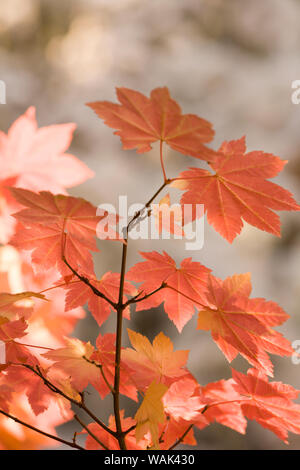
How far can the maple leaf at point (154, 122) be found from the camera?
1.45 ft

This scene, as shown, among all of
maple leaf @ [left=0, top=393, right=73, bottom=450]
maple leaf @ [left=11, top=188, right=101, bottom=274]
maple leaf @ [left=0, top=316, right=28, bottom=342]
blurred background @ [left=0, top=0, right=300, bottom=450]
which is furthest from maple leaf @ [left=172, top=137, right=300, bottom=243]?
blurred background @ [left=0, top=0, right=300, bottom=450]

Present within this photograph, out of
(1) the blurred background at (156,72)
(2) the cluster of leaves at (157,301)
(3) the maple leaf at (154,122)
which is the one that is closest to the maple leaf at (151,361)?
(2) the cluster of leaves at (157,301)

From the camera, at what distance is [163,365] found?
535 mm

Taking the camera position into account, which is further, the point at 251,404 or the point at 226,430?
the point at 226,430

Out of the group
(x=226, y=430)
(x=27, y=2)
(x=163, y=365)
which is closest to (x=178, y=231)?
(x=163, y=365)

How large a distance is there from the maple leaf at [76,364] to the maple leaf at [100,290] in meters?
0.07

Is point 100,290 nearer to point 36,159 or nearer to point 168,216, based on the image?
point 168,216

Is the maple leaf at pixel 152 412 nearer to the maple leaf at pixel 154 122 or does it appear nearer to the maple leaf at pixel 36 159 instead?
the maple leaf at pixel 154 122

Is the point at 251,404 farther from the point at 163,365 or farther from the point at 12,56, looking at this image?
the point at 12,56

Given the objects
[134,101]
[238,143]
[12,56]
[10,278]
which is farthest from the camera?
[12,56]

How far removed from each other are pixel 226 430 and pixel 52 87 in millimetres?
1342

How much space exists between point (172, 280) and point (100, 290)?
0.11m

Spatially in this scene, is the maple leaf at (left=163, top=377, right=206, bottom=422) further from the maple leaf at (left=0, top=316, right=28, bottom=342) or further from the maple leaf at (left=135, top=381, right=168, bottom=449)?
the maple leaf at (left=0, top=316, right=28, bottom=342)

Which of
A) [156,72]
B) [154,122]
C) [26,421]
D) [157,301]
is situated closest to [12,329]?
[157,301]
